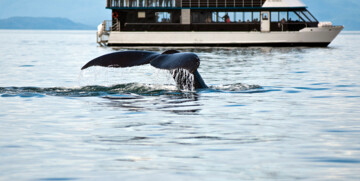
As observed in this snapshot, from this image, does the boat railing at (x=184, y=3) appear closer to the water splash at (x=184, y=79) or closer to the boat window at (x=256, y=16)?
the boat window at (x=256, y=16)

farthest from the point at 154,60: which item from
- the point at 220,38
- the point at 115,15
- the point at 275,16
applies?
the point at 275,16

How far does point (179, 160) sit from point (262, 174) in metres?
1.34

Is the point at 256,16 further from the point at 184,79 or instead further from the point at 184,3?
the point at 184,79

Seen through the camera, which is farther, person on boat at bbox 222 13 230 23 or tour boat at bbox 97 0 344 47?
person on boat at bbox 222 13 230 23

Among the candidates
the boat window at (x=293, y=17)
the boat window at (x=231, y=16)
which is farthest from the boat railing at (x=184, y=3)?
the boat window at (x=293, y=17)

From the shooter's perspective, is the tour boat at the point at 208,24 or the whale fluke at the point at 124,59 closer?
the whale fluke at the point at 124,59

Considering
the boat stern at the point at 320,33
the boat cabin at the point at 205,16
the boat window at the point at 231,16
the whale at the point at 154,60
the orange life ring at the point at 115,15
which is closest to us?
the whale at the point at 154,60

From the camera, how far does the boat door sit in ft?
207

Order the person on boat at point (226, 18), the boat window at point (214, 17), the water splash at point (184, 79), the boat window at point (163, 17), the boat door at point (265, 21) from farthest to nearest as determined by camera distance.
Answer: the boat door at point (265, 21), the boat window at point (163, 17), the boat window at point (214, 17), the person on boat at point (226, 18), the water splash at point (184, 79)

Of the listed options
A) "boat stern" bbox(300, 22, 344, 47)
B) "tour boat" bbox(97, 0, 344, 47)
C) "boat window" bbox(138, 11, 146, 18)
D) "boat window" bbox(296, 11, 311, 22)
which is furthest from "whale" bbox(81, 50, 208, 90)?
"boat stern" bbox(300, 22, 344, 47)

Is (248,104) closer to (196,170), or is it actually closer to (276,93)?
(276,93)

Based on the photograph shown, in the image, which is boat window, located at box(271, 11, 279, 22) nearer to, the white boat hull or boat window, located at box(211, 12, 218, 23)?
the white boat hull

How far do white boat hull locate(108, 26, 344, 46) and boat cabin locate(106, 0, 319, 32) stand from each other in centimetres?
54

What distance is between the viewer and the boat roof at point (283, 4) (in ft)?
199
